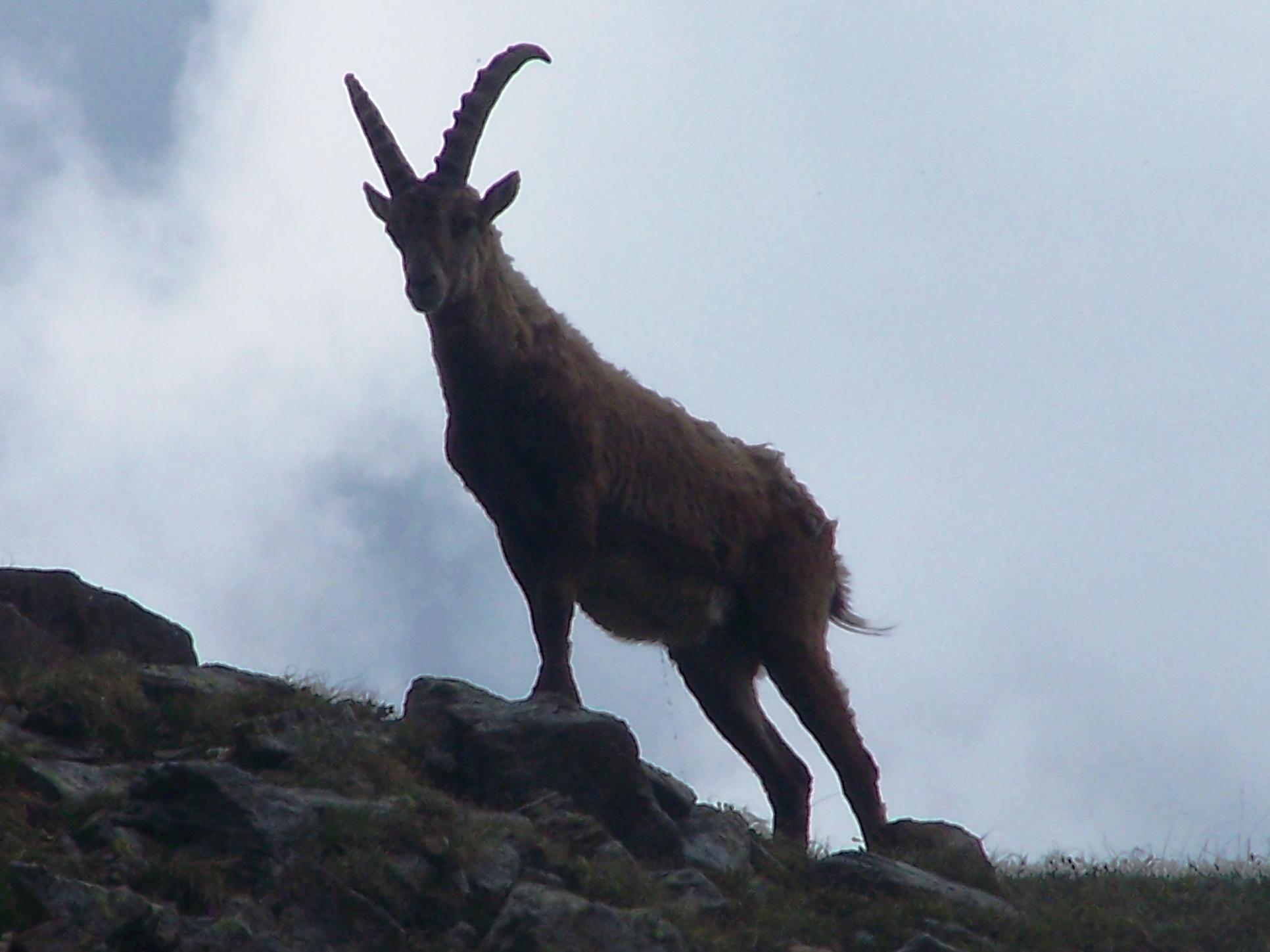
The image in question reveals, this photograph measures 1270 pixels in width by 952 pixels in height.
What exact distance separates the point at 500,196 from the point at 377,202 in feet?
2.08

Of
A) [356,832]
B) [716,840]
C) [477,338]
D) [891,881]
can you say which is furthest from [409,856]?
[477,338]

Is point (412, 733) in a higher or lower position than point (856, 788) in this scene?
lower

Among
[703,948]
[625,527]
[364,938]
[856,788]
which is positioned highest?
[625,527]

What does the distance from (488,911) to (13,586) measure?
291 cm

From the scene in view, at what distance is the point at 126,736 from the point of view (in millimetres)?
6414

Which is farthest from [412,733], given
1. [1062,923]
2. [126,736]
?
[1062,923]

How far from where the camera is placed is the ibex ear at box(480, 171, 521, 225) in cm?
845

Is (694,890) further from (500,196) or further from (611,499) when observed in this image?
(500,196)

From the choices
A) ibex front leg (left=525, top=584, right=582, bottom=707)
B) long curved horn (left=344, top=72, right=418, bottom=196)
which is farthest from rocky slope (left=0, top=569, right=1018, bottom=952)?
long curved horn (left=344, top=72, right=418, bottom=196)

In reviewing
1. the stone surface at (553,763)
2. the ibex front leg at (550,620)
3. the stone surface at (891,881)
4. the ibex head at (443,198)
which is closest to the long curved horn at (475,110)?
the ibex head at (443,198)

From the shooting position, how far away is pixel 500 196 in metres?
8.51

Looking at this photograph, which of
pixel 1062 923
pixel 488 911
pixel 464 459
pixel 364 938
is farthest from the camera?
pixel 464 459

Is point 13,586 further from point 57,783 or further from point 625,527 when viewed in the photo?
point 625,527

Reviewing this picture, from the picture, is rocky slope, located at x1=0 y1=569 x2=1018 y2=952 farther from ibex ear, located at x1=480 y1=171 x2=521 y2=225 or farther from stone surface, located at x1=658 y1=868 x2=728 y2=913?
ibex ear, located at x1=480 y1=171 x2=521 y2=225
